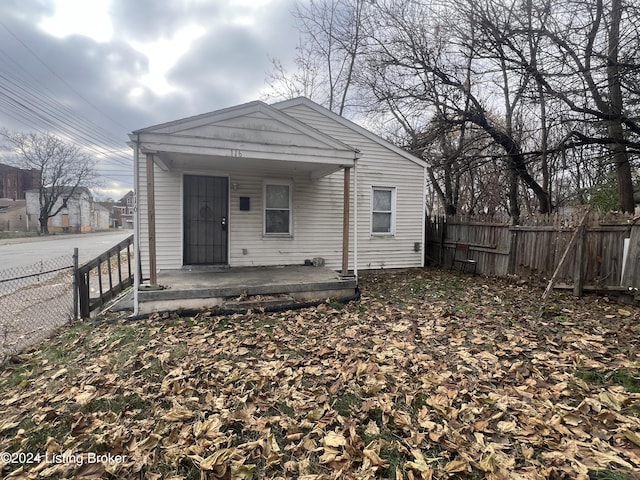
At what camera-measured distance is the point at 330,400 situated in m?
2.76

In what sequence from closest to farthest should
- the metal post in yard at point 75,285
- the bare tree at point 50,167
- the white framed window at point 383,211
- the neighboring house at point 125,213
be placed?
1. the metal post in yard at point 75,285
2. the white framed window at point 383,211
3. the bare tree at point 50,167
4. the neighboring house at point 125,213

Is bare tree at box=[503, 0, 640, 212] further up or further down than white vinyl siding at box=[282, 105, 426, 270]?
further up

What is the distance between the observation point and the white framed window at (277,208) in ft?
25.8

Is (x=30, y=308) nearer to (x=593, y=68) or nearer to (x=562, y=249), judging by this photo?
(x=562, y=249)

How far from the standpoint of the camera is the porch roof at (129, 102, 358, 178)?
5.14m

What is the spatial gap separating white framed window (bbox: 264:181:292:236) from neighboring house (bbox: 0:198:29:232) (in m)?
50.2

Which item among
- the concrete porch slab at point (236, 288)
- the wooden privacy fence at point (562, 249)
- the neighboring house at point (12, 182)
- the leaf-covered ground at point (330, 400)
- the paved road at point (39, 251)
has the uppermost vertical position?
the neighboring house at point (12, 182)

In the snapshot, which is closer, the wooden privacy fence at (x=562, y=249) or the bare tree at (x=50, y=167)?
the wooden privacy fence at (x=562, y=249)

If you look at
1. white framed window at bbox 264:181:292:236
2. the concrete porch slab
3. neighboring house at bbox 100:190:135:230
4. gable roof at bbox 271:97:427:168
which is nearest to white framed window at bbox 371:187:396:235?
gable roof at bbox 271:97:427:168

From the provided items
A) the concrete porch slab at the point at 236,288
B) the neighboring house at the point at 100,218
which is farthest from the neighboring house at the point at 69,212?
the concrete porch slab at the point at 236,288

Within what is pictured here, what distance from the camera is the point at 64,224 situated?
45.6 m

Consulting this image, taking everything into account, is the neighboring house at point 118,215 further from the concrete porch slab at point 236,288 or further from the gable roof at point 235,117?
the gable roof at point 235,117

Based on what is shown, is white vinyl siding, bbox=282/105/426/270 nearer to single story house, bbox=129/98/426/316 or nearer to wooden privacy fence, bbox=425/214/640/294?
single story house, bbox=129/98/426/316

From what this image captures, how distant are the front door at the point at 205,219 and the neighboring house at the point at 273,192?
22 millimetres
